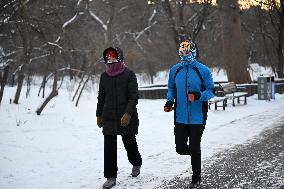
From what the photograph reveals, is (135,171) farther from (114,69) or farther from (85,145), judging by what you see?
(85,145)

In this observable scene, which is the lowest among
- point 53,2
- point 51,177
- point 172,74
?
point 51,177

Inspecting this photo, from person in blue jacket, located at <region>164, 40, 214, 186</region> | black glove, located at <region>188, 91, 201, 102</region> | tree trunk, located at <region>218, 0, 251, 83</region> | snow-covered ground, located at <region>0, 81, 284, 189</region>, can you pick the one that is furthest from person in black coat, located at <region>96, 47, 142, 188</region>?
tree trunk, located at <region>218, 0, 251, 83</region>

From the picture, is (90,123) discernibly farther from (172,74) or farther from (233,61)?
(233,61)

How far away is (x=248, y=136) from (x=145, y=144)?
92.2 inches

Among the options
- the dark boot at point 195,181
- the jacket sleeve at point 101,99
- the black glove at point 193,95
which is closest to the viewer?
the black glove at point 193,95

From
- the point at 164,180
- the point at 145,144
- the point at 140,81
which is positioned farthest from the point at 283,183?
the point at 140,81

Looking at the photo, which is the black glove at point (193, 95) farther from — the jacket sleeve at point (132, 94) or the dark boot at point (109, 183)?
the dark boot at point (109, 183)

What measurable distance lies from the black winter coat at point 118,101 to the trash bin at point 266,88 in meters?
12.9

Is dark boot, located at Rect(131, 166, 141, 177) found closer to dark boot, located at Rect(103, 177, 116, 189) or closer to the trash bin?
dark boot, located at Rect(103, 177, 116, 189)

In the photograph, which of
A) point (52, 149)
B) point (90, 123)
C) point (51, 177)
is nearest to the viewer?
point (51, 177)

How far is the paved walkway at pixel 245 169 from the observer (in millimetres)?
5605

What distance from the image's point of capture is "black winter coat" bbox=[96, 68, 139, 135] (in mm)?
5738

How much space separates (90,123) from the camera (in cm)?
1228

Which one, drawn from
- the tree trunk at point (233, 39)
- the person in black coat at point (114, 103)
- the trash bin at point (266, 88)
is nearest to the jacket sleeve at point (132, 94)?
the person in black coat at point (114, 103)
